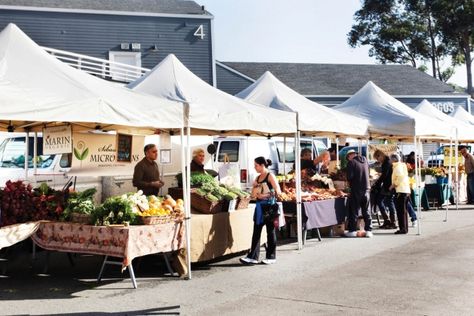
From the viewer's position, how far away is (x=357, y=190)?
13.1m

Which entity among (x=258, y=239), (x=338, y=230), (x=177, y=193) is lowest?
(x=338, y=230)

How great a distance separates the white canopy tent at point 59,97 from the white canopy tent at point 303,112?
367 centimetres

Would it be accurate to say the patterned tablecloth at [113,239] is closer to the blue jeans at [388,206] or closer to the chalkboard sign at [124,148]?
the chalkboard sign at [124,148]

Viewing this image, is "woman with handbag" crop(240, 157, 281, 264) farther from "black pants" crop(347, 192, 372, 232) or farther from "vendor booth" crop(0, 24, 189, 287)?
"black pants" crop(347, 192, 372, 232)

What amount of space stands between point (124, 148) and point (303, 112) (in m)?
3.77

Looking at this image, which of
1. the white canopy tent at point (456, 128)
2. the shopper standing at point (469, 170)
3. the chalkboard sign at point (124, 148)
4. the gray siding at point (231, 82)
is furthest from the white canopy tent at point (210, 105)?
the gray siding at point (231, 82)

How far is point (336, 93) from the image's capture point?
37406 millimetres

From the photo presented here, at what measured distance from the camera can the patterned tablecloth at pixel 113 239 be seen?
8.19m

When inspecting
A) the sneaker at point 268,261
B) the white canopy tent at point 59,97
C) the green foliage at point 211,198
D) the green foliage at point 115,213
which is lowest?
the sneaker at point 268,261

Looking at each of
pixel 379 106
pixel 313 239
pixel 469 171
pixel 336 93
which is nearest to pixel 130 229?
pixel 313 239

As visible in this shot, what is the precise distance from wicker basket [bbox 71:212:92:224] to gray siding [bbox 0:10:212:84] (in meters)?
20.2

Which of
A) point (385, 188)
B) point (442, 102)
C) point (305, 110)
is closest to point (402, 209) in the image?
point (385, 188)

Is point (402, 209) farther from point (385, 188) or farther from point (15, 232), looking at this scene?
point (15, 232)

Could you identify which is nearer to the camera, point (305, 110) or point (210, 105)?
point (210, 105)
